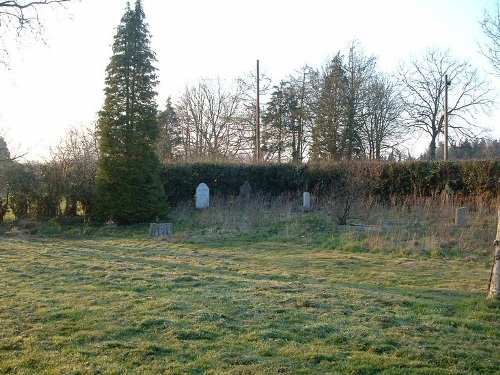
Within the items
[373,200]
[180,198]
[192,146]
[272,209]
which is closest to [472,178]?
[373,200]

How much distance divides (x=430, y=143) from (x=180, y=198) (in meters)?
23.7

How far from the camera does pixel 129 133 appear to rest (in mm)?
20438

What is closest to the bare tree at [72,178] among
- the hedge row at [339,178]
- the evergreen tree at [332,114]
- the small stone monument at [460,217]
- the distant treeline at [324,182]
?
the distant treeline at [324,182]

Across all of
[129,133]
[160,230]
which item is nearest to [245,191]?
[129,133]

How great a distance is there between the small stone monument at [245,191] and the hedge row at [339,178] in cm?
93

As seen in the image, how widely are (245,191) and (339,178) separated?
4.54 metres

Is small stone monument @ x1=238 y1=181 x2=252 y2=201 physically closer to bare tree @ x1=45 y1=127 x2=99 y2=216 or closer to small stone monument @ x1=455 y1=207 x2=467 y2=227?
bare tree @ x1=45 y1=127 x2=99 y2=216

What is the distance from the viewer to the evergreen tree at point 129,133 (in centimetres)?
2000

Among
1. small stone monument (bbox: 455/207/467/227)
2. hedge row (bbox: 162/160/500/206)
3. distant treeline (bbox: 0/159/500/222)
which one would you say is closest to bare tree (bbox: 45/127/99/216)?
distant treeline (bbox: 0/159/500/222)

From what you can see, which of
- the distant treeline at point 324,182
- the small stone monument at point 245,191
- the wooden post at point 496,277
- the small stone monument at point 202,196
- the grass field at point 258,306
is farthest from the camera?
the small stone monument at point 245,191

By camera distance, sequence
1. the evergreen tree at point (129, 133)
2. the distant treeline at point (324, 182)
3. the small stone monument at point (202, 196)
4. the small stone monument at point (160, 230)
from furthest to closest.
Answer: the small stone monument at point (202, 196) → the distant treeline at point (324, 182) → the evergreen tree at point (129, 133) → the small stone monument at point (160, 230)

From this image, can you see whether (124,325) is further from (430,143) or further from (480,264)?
(430,143)

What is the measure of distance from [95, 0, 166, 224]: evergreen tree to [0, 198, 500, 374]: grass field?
5552 mm

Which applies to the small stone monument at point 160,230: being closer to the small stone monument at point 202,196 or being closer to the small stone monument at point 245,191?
the small stone monument at point 202,196
